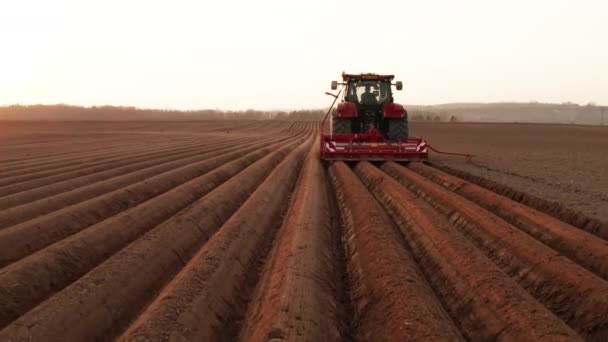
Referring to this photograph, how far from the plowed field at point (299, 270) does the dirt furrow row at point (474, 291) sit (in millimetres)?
11

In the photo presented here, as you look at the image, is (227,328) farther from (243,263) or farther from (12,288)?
(12,288)

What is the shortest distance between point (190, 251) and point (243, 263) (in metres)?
0.59

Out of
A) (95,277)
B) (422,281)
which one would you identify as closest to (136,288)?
(95,277)

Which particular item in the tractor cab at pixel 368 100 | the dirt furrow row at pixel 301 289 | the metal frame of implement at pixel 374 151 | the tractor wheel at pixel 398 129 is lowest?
the dirt furrow row at pixel 301 289

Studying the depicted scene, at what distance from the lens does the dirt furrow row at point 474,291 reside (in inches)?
83.9

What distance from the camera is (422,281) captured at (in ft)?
9.12

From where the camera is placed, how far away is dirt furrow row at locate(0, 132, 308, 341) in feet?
7.16

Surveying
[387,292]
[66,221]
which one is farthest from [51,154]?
[387,292]

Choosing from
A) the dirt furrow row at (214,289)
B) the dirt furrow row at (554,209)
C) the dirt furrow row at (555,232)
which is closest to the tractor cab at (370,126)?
the dirt furrow row at (554,209)

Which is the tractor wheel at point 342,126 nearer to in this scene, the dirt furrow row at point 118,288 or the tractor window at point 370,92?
the tractor window at point 370,92

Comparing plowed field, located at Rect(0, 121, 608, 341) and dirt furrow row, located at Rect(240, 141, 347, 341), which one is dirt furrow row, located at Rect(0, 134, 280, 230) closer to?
plowed field, located at Rect(0, 121, 608, 341)

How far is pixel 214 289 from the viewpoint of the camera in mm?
2676

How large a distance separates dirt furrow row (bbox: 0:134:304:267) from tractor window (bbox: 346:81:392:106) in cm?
572

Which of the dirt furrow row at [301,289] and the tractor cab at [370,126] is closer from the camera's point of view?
the dirt furrow row at [301,289]
